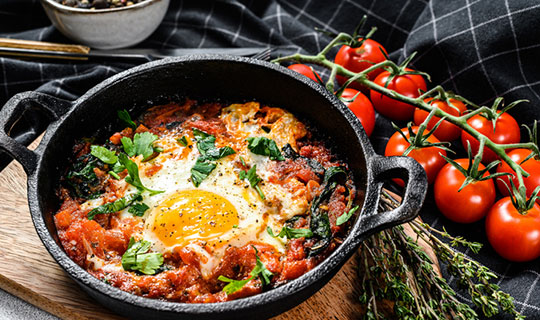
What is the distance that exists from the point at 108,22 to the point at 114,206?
1839 mm

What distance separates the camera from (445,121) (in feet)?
12.0

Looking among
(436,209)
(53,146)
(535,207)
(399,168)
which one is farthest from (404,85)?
(53,146)

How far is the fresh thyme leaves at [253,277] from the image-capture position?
2.45 metres

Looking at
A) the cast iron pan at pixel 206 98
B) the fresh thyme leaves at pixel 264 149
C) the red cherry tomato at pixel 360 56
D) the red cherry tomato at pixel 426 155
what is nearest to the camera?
the cast iron pan at pixel 206 98

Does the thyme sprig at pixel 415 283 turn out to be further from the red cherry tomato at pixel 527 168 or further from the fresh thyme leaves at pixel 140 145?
the fresh thyme leaves at pixel 140 145

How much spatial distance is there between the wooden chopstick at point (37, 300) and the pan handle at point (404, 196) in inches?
58.6

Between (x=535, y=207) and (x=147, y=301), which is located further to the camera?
(x=535, y=207)

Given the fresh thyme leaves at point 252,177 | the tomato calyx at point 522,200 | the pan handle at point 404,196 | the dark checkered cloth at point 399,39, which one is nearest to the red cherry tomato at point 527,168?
the tomato calyx at point 522,200

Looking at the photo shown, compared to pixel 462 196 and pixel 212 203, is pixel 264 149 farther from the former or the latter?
pixel 462 196

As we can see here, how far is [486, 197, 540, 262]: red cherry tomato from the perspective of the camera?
3086 mm

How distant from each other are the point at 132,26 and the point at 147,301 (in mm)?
2544

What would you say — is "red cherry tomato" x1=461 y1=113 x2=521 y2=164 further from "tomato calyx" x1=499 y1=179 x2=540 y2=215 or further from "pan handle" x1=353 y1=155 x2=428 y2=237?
"pan handle" x1=353 y1=155 x2=428 y2=237

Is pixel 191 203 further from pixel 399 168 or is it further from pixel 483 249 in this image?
pixel 483 249

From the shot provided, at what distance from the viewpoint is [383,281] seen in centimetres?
293
